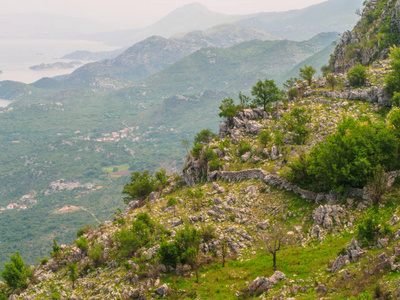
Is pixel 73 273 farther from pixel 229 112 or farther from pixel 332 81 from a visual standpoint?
pixel 332 81

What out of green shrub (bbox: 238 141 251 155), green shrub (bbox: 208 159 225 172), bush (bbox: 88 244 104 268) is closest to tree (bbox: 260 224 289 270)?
green shrub (bbox: 208 159 225 172)

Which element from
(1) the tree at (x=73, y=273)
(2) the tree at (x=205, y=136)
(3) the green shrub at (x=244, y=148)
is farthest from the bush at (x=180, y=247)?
(2) the tree at (x=205, y=136)

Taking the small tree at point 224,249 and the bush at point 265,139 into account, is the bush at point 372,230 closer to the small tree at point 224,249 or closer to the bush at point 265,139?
the small tree at point 224,249

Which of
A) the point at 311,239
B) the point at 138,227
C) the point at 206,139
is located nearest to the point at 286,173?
the point at 311,239

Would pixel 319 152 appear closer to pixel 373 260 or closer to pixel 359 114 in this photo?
pixel 373 260

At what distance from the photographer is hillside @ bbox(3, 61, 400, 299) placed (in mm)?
26672

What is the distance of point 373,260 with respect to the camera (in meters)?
24.4

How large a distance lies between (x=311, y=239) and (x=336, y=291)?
392 inches

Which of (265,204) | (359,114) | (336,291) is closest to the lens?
(336,291)

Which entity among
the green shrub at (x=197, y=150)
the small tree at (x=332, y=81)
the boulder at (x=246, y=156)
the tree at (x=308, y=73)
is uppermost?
the tree at (x=308, y=73)

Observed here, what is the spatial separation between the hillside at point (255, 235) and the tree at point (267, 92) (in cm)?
661

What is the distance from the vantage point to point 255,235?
127 feet

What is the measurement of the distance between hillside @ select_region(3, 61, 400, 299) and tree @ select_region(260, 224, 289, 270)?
171 mm

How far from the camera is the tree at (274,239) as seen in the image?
3331cm
